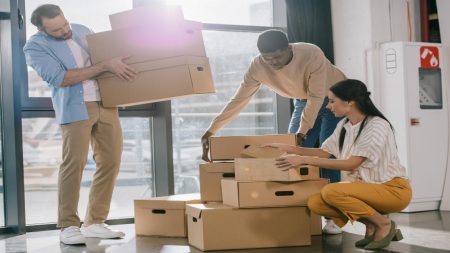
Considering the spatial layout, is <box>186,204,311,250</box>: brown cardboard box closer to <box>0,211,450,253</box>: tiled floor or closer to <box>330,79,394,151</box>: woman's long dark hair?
<box>0,211,450,253</box>: tiled floor

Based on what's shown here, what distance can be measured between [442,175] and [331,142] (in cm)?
181

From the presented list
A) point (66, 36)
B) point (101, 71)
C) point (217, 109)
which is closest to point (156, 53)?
point (101, 71)

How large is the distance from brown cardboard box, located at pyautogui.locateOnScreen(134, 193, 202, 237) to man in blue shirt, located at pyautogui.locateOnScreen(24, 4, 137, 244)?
33 cm

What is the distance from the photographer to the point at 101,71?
3365 millimetres

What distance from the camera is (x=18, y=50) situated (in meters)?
4.09

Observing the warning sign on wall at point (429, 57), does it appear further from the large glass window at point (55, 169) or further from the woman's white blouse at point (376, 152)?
the large glass window at point (55, 169)

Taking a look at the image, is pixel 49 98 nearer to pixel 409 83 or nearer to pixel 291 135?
pixel 291 135

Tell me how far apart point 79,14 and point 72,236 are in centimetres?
171

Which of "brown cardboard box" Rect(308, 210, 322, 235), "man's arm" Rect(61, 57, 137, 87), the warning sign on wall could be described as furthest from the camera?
the warning sign on wall

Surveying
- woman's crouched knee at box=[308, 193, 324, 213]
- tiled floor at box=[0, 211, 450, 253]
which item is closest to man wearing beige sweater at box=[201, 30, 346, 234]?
tiled floor at box=[0, 211, 450, 253]

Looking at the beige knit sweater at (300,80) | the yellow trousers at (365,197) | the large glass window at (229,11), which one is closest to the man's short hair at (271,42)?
the beige knit sweater at (300,80)

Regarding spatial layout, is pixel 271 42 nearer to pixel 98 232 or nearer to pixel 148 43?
pixel 148 43

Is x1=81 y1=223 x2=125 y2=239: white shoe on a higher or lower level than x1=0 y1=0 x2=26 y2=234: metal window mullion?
lower

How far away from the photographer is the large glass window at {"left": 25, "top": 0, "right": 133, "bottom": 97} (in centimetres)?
422
